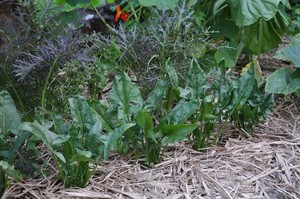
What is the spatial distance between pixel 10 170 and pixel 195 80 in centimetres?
72

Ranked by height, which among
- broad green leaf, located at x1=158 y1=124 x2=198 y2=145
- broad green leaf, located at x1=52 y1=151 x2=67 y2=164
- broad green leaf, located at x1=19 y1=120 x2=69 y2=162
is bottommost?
broad green leaf, located at x1=158 y1=124 x2=198 y2=145

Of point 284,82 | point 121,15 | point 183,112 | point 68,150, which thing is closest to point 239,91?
point 183,112

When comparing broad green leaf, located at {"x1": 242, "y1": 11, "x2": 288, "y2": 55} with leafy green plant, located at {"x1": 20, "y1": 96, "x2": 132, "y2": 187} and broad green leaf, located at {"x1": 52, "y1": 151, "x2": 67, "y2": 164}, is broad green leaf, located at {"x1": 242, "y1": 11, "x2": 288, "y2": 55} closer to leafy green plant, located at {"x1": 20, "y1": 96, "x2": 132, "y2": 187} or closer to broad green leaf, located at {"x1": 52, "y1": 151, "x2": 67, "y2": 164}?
leafy green plant, located at {"x1": 20, "y1": 96, "x2": 132, "y2": 187}

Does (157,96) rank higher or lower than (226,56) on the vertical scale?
higher

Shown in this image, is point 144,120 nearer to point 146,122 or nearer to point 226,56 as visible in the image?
point 146,122

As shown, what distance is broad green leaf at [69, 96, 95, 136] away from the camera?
4.99ft

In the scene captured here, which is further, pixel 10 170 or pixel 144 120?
pixel 144 120

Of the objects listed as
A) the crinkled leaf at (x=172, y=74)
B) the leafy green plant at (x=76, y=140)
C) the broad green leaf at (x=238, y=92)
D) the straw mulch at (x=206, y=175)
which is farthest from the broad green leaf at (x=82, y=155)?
the broad green leaf at (x=238, y=92)

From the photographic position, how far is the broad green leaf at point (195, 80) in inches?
69.4

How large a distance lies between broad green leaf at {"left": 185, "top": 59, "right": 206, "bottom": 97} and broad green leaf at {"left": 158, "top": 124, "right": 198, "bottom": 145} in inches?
8.7

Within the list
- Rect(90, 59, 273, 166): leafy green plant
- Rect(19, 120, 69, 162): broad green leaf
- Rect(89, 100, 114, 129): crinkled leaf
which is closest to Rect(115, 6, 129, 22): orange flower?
Rect(90, 59, 273, 166): leafy green plant

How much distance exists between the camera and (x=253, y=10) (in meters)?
2.15

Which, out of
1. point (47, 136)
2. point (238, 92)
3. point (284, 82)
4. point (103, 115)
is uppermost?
point (47, 136)

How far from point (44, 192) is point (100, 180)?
0.18 metres
